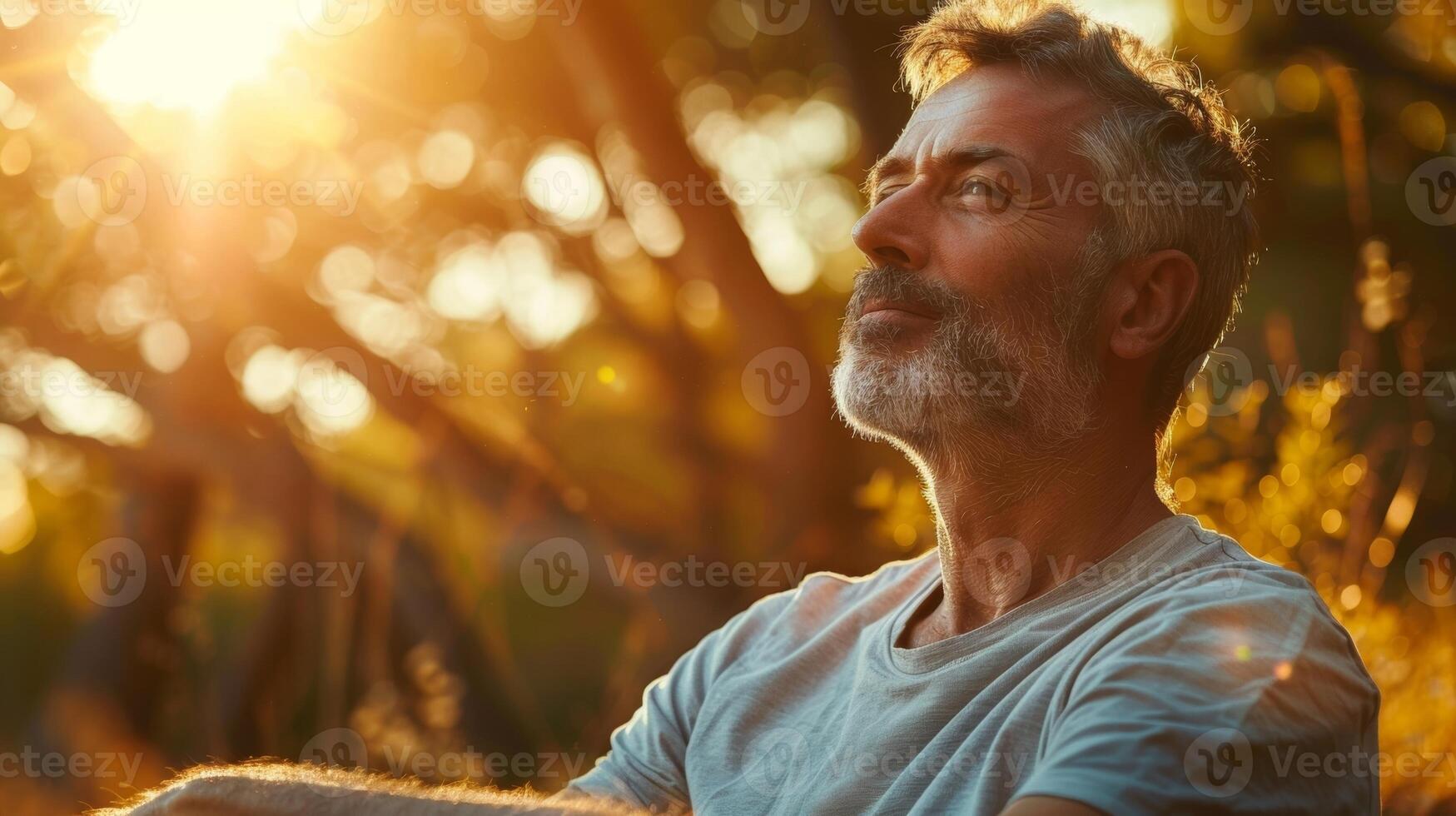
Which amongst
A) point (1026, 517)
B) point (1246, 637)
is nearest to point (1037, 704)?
point (1246, 637)

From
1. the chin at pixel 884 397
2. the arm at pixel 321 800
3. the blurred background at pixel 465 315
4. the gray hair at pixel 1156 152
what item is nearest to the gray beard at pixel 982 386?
the chin at pixel 884 397

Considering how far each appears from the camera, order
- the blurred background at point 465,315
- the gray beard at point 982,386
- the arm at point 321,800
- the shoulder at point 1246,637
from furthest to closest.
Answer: the blurred background at point 465,315 → the gray beard at point 982,386 → the arm at point 321,800 → the shoulder at point 1246,637

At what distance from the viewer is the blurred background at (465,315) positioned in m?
4.13

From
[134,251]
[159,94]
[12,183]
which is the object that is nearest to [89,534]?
[134,251]

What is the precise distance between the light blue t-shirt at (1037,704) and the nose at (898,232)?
0.54m

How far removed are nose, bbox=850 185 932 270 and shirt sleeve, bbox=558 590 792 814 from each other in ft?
2.13

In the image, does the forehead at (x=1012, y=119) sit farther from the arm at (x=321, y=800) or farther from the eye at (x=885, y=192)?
the arm at (x=321, y=800)

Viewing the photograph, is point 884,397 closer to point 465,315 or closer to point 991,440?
point 991,440

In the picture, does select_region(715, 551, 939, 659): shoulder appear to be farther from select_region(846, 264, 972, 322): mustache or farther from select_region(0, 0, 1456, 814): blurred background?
select_region(0, 0, 1456, 814): blurred background

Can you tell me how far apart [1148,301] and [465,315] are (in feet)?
11.7

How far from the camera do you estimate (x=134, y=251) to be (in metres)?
4.65

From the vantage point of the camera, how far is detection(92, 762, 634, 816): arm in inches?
59.2

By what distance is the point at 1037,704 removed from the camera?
4.79 ft

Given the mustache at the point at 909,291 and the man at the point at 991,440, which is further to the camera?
the mustache at the point at 909,291
